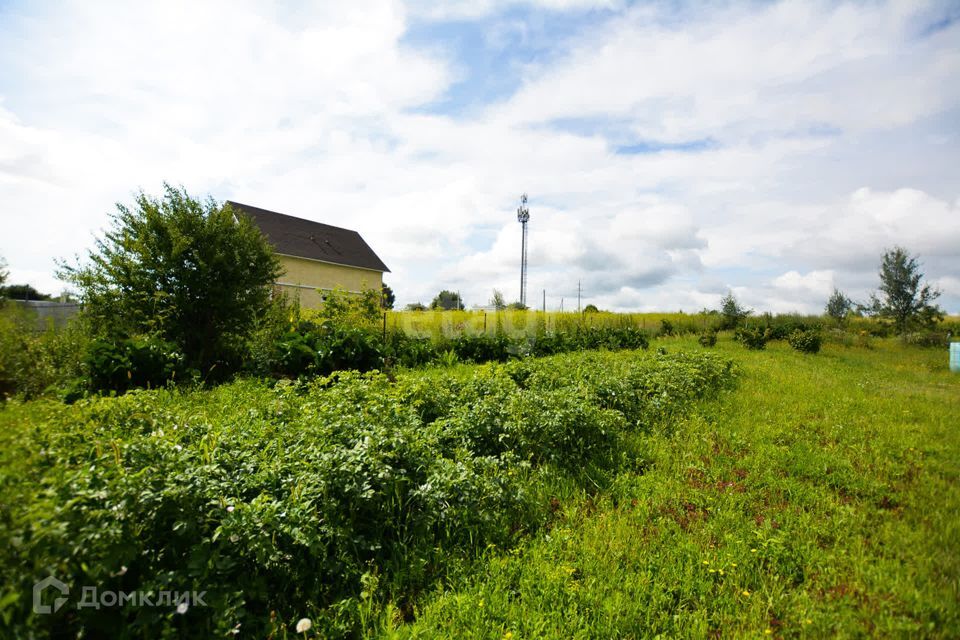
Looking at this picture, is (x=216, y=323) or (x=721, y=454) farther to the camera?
(x=216, y=323)

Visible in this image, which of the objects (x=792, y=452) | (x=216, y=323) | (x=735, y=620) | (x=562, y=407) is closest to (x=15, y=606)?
(x=735, y=620)

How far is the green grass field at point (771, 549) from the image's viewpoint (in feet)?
6.26

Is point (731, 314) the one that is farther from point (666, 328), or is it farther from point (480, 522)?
point (480, 522)

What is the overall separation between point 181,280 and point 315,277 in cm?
2221

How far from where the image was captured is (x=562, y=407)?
482 cm

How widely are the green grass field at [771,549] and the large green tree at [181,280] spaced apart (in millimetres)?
7565

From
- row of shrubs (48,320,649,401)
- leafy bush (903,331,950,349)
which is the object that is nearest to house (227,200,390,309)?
row of shrubs (48,320,649,401)

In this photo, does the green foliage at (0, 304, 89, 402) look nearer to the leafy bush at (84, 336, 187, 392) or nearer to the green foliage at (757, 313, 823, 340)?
the leafy bush at (84, 336, 187, 392)

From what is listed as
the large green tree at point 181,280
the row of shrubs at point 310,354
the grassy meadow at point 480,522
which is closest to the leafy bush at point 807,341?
the row of shrubs at point 310,354

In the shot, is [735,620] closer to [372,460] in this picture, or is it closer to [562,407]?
[372,460]

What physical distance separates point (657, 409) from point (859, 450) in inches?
89.0

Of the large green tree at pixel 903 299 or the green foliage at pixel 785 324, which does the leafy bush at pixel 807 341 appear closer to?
the green foliage at pixel 785 324

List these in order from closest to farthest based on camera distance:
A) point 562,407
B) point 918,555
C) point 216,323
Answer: point 918,555
point 562,407
point 216,323

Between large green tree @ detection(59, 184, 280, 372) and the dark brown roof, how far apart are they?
1873cm
